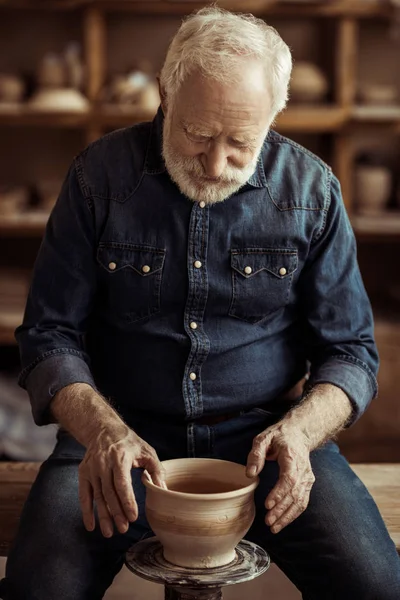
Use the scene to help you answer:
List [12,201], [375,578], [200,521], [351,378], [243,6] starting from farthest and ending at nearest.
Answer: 1. [12,201]
2. [243,6]
3. [351,378]
4. [375,578]
5. [200,521]

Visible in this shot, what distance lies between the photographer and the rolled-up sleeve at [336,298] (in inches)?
77.9

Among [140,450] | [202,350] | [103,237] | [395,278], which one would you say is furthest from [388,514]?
[395,278]

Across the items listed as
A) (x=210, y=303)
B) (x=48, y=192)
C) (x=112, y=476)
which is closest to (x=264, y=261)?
(x=210, y=303)

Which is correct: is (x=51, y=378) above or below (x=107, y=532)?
above

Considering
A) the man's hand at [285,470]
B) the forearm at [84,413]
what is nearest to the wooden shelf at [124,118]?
the forearm at [84,413]

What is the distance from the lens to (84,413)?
1734 millimetres

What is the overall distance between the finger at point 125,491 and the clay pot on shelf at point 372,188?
269cm

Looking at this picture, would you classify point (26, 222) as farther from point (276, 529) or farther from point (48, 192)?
point (276, 529)

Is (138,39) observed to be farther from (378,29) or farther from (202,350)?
(202,350)

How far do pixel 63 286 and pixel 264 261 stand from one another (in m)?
0.43

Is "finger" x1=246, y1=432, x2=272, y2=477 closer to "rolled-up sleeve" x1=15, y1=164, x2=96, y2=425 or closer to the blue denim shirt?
the blue denim shirt

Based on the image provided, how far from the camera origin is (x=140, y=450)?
1.62 m

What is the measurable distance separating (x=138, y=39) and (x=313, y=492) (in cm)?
286

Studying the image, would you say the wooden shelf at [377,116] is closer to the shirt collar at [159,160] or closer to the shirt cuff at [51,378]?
the shirt collar at [159,160]
